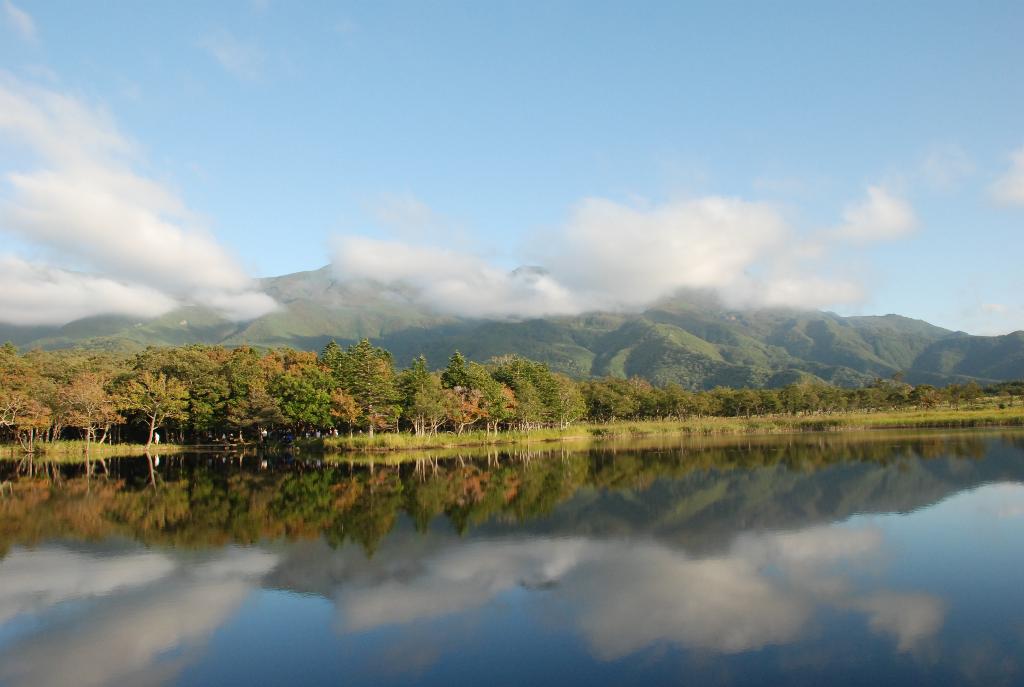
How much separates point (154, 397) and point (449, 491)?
43.4 m

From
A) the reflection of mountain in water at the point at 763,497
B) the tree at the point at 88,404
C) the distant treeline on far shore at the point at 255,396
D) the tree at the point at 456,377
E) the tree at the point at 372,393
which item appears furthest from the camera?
the tree at the point at 456,377

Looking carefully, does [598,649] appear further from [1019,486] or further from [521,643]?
[1019,486]

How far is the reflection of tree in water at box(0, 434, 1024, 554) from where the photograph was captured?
25.6 meters

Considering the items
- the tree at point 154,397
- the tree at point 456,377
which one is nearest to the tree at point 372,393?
the tree at point 456,377

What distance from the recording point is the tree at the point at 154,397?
61.2m

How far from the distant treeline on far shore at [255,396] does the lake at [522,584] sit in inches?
1130

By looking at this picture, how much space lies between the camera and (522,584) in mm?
17203

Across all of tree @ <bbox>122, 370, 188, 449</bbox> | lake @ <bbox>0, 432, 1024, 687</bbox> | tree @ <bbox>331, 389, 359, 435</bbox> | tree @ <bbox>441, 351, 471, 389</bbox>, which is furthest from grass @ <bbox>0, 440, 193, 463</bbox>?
tree @ <bbox>441, 351, 471, 389</bbox>

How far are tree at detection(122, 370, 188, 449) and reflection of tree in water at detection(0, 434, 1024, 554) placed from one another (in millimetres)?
9453

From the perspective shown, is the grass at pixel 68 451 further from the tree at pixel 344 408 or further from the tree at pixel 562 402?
the tree at pixel 562 402

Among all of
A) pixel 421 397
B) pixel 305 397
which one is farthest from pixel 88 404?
pixel 421 397

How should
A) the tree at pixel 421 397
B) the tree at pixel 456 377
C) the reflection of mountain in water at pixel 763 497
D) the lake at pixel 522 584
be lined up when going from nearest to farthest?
the lake at pixel 522 584
the reflection of mountain in water at pixel 763 497
the tree at pixel 421 397
the tree at pixel 456 377

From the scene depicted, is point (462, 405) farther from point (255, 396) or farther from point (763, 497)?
point (763, 497)

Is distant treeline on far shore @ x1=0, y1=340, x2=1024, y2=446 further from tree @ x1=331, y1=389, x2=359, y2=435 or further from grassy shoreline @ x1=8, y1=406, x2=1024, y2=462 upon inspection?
grassy shoreline @ x1=8, y1=406, x2=1024, y2=462
